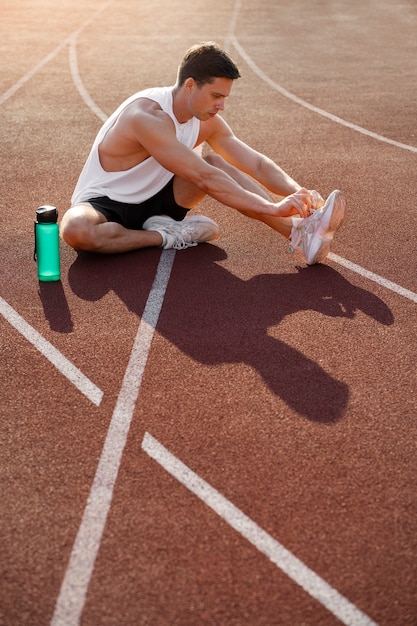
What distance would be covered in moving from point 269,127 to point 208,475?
6.36m

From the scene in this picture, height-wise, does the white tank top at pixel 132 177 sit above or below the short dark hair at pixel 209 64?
below

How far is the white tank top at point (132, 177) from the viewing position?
6.12 metres

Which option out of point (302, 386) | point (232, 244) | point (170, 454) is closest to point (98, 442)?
point (170, 454)

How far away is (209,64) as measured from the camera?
5574mm

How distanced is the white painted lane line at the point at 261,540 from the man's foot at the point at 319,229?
7.39ft

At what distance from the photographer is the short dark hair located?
5.56 meters

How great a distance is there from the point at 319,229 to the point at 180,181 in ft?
A: 3.78

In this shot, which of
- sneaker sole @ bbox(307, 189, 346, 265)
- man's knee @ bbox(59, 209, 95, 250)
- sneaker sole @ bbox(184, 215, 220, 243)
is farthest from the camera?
sneaker sole @ bbox(184, 215, 220, 243)

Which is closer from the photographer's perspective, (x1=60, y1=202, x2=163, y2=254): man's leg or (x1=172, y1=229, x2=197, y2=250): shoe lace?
(x1=60, y1=202, x2=163, y2=254): man's leg

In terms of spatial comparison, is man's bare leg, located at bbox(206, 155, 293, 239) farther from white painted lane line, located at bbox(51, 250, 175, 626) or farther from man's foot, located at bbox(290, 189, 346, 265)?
white painted lane line, located at bbox(51, 250, 175, 626)

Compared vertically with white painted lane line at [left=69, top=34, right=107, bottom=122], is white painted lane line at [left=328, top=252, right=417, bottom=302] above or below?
above

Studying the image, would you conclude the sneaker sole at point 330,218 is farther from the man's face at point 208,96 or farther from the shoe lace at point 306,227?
the man's face at point 208,96

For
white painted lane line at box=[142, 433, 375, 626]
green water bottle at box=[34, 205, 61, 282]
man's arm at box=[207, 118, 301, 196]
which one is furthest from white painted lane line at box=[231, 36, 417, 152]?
white painted lane line at box=[142, 433, 375, 626]

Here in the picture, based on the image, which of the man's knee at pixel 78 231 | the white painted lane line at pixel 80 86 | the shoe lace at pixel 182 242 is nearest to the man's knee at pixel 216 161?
the shoe lace at pixel 182 242
